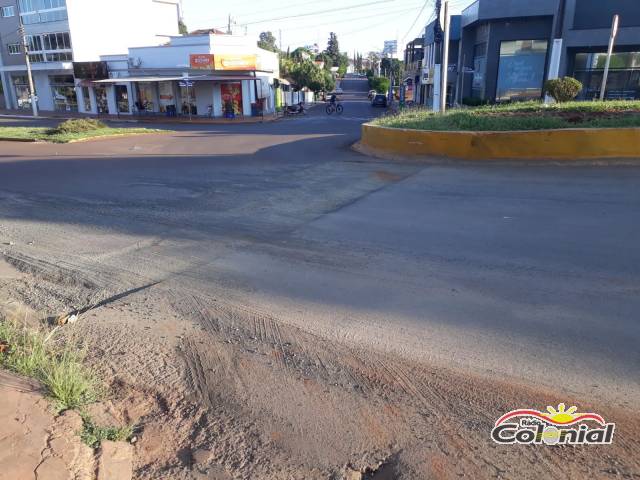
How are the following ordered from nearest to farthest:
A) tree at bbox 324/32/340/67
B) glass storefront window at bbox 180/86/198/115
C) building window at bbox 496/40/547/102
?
building window at bbox 496/40/547/102, glass storefront window at bbox 180/86/198/115, tree at bbox 324/32/340/67

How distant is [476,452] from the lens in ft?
10.1

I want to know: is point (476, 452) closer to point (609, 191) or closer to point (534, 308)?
point (534, 308)

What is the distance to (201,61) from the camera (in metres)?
39.1

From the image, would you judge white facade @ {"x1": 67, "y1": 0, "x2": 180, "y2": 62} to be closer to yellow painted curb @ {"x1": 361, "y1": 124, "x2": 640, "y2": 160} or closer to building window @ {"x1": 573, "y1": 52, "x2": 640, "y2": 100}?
building window @ {"x1": 573, "y1": 52, "x2": 640, "y2": 100}

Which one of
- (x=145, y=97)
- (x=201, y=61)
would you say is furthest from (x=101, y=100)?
(x=201, y=61)

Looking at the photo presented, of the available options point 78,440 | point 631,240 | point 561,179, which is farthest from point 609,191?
point 78,440

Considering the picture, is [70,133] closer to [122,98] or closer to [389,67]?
[122,98]

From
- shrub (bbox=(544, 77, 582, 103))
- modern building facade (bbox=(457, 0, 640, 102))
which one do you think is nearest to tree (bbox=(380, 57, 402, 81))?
modern building facade (bbox=(457, 0, 640, 102))

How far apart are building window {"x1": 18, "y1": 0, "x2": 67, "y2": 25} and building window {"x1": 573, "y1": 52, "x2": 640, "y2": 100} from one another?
143ft

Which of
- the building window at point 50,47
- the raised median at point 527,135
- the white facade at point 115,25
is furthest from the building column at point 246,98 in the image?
the raised median at point 527,135

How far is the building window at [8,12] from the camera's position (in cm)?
5266

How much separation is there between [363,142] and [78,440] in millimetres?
15917

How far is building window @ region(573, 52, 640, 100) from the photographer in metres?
30.7

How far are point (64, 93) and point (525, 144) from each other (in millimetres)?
50225
